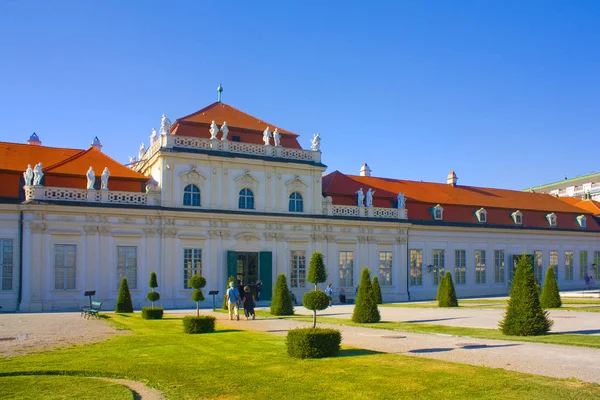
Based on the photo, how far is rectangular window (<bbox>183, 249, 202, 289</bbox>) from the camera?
38.0m

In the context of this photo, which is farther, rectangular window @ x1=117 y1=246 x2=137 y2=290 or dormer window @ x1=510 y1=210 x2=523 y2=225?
dormer window @ x1=510 y1=210 x2=523 y2=225

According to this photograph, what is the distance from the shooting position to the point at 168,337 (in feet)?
61.5

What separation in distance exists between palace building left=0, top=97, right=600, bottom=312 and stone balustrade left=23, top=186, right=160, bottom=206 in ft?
0.21

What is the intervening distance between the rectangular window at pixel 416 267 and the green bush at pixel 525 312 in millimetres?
28106

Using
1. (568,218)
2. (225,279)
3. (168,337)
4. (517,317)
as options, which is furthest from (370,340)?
(568,218)

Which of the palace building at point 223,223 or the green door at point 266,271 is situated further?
the green door at point 266,271

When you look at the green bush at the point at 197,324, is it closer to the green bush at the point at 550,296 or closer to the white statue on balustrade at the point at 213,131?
the green bush at the point at 550,296

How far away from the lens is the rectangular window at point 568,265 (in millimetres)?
53656

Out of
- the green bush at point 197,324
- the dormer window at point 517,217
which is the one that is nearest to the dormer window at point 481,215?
the dormer window at point 517,217

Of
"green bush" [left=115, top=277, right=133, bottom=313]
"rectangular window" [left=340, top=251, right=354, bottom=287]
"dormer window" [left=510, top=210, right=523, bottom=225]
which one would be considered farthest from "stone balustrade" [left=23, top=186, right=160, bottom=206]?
"dormer window" [left=510, top=210, right=523, bottom=225]

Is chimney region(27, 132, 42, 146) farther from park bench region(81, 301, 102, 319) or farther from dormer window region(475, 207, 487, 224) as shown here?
dormer window region(475, 207, 487, 224)

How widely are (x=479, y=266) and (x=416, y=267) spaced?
623cm

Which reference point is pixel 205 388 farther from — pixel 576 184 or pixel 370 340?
pixel 576 184

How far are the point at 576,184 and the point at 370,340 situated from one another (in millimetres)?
67501
